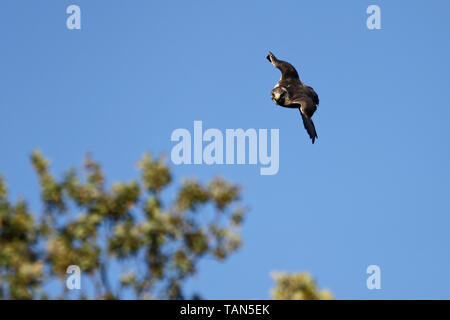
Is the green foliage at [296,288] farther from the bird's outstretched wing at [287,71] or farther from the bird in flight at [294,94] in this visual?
the bird's outstretched wing at [287,71]

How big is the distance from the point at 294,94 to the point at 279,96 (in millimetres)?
480

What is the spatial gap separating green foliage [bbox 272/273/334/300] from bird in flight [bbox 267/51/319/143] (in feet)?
13.7

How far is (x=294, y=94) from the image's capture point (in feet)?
83.0

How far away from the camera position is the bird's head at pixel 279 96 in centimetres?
2508

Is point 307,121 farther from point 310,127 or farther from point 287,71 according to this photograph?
point 287,71

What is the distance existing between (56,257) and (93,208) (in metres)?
1.66

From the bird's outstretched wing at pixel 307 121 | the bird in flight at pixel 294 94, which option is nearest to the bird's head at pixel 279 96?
the bird in flight at pixel 294 94

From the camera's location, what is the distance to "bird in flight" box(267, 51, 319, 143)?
24.4 meters

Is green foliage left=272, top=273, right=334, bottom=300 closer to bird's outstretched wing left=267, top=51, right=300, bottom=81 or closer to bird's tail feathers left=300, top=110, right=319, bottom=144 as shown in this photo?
bird's tail feathers left=300, top=110, right=319, bottom=144

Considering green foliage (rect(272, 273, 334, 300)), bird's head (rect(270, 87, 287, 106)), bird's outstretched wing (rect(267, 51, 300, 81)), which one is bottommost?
green foliage (rect(272, 273, 334, 300))

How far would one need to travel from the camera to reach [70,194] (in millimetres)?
22250

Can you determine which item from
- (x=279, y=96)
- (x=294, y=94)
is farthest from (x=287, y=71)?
(x=279, y=96)

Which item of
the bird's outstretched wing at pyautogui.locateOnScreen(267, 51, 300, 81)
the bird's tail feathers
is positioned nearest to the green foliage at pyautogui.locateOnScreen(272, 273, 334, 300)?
the bird's tail feathers
